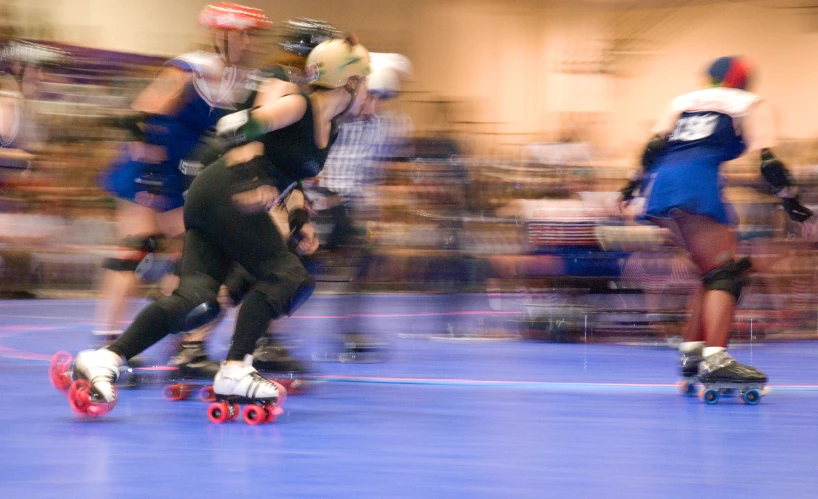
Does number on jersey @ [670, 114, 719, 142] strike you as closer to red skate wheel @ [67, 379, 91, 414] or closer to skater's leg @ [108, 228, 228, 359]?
skater's leg @ [108, 228, 228, 359]

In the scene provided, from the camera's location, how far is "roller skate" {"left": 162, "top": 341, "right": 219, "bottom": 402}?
3494 millimetres

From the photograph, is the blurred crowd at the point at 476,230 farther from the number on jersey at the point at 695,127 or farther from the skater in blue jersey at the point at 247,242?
the skater in blue jersey at the point at 247,242

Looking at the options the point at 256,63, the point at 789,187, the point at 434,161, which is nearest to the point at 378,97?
the point at 434,161

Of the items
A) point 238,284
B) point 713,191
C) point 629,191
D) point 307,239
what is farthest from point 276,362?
point 713,191

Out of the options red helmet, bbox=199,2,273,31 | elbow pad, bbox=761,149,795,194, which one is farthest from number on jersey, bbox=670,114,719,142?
red helmet, bbox=199,2,273,31

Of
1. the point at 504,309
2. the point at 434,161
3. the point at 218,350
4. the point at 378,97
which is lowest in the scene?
the point at 504,309

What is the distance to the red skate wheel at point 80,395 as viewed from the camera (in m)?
3.03

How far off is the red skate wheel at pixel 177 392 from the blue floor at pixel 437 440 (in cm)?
4

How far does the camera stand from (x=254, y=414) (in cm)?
308

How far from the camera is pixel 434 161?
5.81 metres

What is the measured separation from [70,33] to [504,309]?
19.1ft

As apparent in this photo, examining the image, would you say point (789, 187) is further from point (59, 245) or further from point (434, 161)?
point (59, 245)

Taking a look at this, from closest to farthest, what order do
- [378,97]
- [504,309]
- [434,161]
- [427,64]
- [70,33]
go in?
[378,97] → [434,161] → [504,309] → [70,33] → [427,64]

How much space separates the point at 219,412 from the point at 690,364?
1573mm
